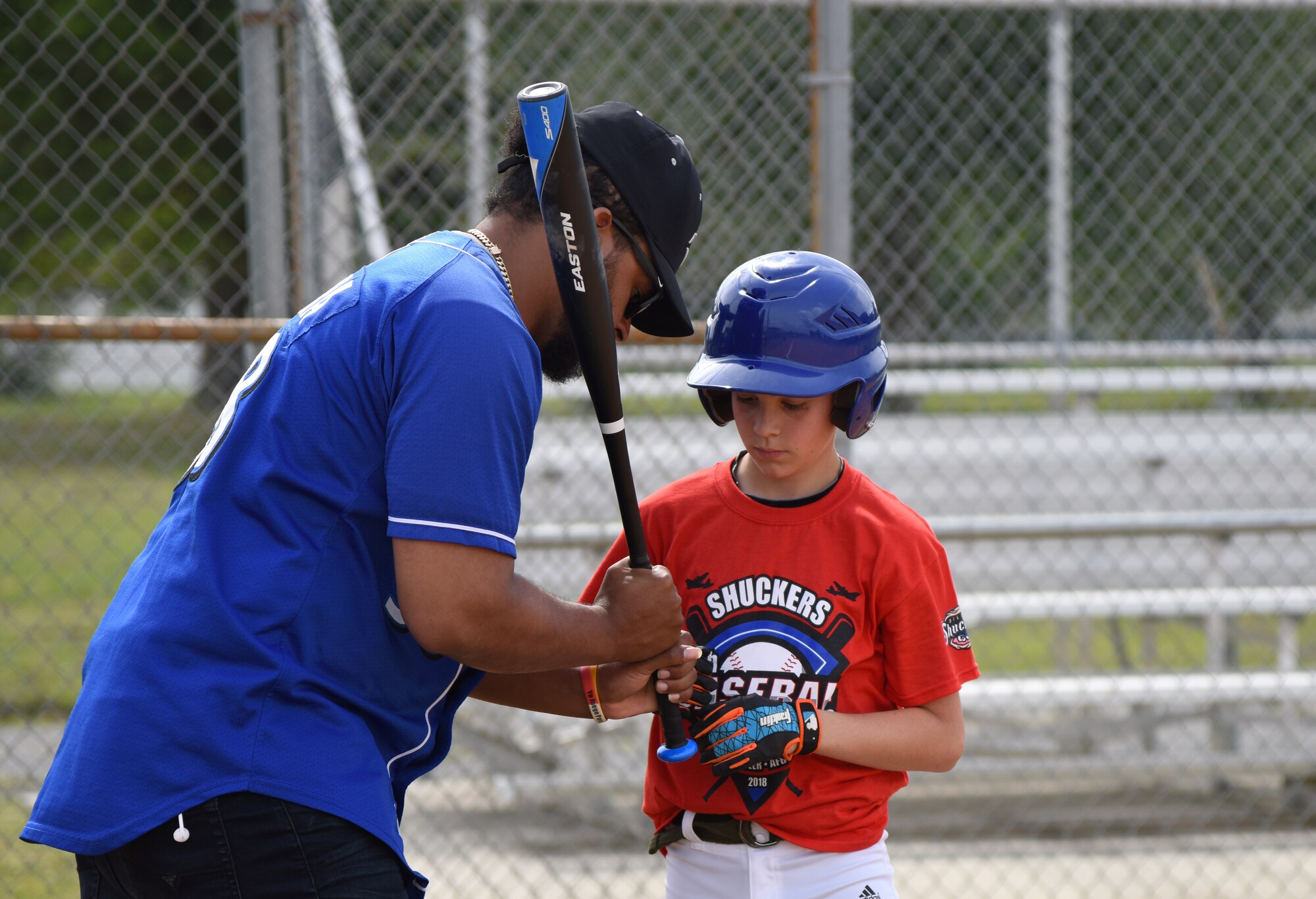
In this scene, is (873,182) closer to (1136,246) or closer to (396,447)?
(1136,246)

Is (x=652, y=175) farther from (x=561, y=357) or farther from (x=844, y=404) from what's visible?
(x=844, y=404)

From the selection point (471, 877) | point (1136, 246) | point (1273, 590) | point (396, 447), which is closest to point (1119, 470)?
point (1273, 590)

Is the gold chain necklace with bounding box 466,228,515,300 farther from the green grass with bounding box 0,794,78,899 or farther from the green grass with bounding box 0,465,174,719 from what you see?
the green grass with bounding box 0,794,78,899

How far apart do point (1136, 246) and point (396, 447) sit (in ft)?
22.6

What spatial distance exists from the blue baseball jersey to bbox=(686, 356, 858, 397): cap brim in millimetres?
387

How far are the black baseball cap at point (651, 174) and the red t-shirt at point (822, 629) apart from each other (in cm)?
42

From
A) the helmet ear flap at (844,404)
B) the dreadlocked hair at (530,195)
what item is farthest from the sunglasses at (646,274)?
the helmet ear flap at (844,404)

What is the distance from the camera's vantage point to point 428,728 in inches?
69.2

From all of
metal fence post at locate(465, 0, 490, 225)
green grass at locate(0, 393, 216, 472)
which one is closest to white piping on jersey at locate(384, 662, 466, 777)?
metal fence post at locate(465, 0, 490, 225)

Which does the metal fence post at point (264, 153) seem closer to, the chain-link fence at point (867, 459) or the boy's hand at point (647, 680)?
the chain-link fence at point (867, 459)

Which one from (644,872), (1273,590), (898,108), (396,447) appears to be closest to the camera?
(396,447)

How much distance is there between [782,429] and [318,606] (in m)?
0.77

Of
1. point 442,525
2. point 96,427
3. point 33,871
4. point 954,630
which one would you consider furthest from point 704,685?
point 96,427

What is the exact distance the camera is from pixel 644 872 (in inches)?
164
